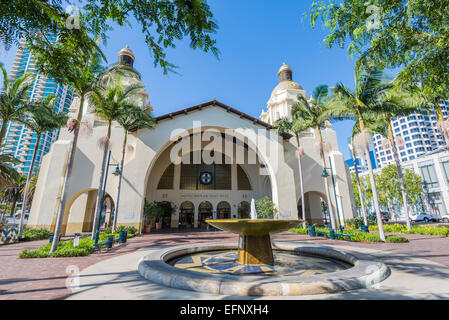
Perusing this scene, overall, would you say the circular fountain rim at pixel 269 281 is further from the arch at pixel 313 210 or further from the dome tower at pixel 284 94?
the dome tower at pixel 284 94

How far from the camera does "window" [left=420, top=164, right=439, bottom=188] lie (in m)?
39.9

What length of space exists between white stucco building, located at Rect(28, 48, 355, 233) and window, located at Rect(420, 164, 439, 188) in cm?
3193

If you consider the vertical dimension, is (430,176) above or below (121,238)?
above

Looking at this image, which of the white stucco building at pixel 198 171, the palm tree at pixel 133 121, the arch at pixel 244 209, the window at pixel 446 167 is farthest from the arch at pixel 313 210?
the window at pixel 446 167

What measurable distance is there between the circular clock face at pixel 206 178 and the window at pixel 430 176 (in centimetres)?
4489

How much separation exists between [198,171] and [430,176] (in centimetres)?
4693

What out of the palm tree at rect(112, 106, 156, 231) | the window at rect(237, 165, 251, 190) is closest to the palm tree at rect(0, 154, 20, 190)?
the palm tree at rect(112, 106, 156, 231)

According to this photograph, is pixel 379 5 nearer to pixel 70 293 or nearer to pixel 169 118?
pixel 70 293

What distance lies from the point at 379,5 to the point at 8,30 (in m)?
6.70

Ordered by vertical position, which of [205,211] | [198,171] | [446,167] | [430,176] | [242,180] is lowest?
[205,211]

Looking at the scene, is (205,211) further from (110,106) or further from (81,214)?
(110,106)

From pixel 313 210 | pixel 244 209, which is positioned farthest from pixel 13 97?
pixel 313 210

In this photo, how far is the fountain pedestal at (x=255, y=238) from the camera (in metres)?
6.16

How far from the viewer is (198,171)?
2819cm
